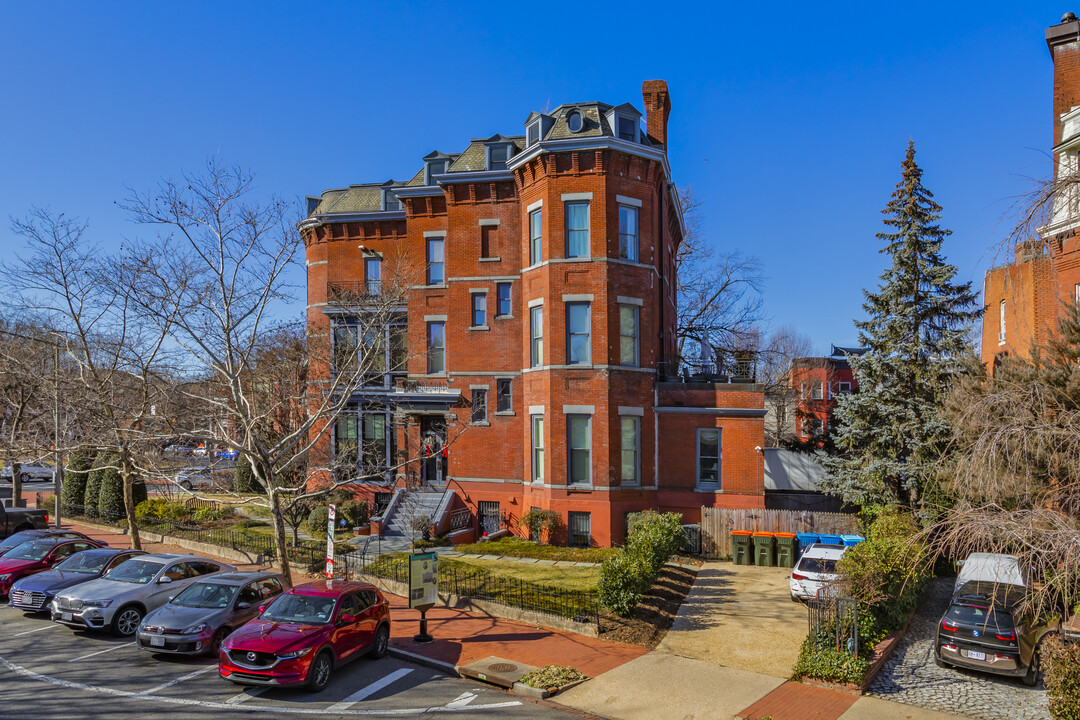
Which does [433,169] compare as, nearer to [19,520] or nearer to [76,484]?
[19,520]

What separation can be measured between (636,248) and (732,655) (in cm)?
1533

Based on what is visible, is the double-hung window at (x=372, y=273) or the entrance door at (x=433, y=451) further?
the double-hung window at (x=372, y=273)

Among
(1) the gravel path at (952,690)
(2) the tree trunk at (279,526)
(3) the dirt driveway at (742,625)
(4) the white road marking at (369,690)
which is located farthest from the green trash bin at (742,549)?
(2) the tree trunk at (279,526)

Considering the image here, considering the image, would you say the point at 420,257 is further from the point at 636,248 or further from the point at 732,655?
the point at 732,655

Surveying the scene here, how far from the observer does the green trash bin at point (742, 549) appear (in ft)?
73.0

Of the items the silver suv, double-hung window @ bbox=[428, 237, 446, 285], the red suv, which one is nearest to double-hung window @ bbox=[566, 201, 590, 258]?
double-hung window @ bbox=[428, 237, 446, 285]

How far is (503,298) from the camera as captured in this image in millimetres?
27844

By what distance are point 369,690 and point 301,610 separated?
1.92 metres

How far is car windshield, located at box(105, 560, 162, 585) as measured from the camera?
619 inches

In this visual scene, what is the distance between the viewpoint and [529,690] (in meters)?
11.9

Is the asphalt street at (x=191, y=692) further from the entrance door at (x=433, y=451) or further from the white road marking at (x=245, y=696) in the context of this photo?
the entrance door at (x=433, y=451)

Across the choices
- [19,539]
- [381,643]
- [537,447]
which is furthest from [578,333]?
[19,539]

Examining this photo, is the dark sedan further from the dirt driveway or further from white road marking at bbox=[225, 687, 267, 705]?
the dirt driveway

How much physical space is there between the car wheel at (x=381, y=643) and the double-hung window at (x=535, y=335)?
13080 mm
